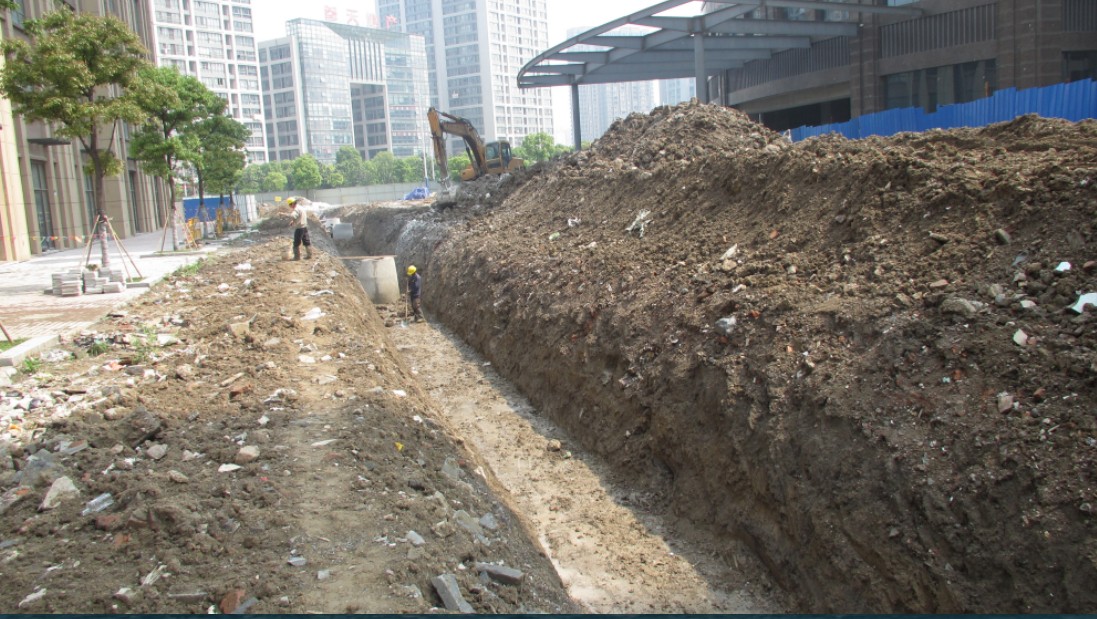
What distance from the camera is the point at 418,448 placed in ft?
22.9

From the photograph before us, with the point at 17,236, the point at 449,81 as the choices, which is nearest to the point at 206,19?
the point at 449,81

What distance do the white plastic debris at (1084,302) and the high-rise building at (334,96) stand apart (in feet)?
403

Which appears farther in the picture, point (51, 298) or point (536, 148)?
point (536, 148)

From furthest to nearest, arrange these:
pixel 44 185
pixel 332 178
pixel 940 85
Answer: pixel 332 178, pixel 44 185, pixel 940 85

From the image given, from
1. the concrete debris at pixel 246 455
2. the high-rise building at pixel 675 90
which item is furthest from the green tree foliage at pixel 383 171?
the concrete debris at pixel 246 455

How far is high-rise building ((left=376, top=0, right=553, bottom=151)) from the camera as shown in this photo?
122m

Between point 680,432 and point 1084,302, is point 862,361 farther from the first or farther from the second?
point 680,432

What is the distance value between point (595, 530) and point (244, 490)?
130 inches

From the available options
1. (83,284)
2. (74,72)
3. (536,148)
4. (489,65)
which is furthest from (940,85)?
(489,65)

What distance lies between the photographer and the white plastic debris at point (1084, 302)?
5398 mm

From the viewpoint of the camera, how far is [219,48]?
373ft

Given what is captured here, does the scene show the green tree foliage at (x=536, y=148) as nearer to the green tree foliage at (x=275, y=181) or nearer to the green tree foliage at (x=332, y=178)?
the green tree foliage at (x=332, y=178)

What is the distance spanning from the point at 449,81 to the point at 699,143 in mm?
118473

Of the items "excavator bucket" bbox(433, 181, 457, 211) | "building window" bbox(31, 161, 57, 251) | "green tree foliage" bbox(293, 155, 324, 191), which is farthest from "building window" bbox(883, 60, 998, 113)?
"green tree foliage" bbox(293, 155, 324, 191)
